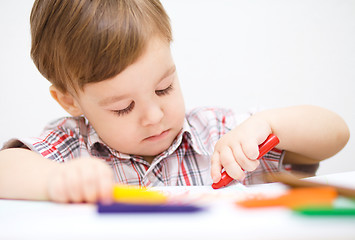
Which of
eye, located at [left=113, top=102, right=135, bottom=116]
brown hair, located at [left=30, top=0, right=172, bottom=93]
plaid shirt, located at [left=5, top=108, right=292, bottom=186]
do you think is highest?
brown hair, located at [left=30, top=0, right=172, bottom=93]

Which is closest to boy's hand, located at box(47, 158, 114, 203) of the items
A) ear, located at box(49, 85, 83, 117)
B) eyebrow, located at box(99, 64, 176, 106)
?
eyebrow, located at box(99, 64, 176, 106)

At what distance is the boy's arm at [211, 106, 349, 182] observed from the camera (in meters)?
0.54

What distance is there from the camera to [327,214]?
25 centimetres

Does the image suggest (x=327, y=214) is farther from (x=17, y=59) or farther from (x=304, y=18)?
(x=17, y=59)

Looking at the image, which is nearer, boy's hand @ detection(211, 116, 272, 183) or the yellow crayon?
the yellow crayon

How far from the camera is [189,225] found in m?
0.26

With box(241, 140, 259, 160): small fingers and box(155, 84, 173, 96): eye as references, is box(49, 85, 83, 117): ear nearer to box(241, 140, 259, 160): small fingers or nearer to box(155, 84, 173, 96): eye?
box(155, 84, 173, 96): eye

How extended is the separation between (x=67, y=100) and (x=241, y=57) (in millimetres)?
560

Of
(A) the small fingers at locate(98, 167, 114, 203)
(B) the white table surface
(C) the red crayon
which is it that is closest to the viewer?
(B) the white table surface

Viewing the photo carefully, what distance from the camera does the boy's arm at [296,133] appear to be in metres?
0.54

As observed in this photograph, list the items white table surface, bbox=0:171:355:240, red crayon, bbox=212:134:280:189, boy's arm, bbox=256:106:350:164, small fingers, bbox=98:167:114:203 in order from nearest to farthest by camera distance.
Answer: white table surface, bbox=0:171:355:240
small fingers, bbox=98:167:114:203
red crayon, bbox=212:134:280:189
boy's arm, bbox=256:106:350:164

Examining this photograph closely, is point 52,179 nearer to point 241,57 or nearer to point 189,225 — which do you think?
point 189,225

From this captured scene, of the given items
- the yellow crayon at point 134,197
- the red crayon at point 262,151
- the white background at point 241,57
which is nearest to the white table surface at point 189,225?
the yellow crayon at point 134,197

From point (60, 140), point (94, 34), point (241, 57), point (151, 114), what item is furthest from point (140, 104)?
point (241, 57)
